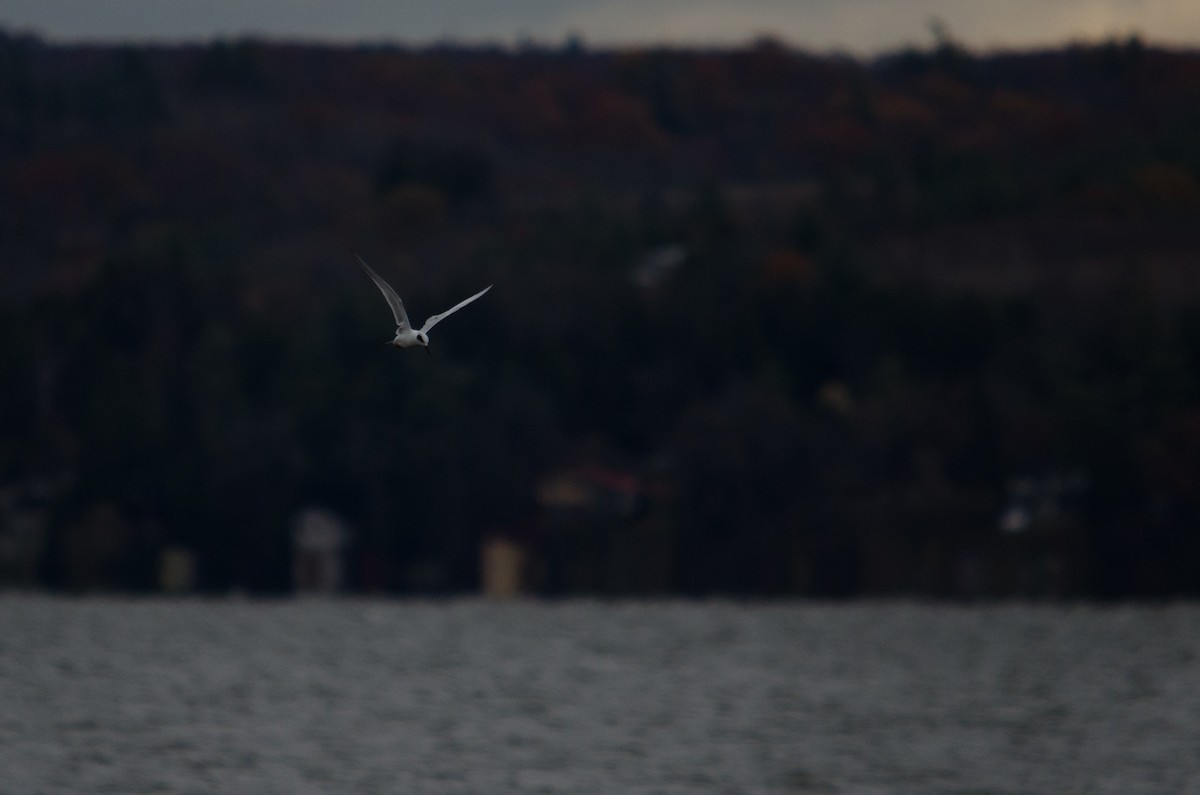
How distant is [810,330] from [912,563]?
71.3ft

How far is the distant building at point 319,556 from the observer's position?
3644 inches

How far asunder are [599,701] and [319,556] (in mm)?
44736

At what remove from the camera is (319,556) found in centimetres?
9294

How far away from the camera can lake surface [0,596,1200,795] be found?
37.3 meters

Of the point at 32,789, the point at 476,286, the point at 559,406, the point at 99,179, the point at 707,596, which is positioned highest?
the point at 99,179

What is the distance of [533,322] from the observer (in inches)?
4242

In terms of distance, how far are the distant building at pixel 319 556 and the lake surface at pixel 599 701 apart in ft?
38.7

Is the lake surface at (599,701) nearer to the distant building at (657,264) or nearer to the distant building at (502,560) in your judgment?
the distant building at (502,560)

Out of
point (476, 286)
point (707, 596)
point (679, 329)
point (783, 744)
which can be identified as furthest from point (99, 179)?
point (783, 744)

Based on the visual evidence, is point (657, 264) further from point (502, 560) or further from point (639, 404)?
point (502, 560)

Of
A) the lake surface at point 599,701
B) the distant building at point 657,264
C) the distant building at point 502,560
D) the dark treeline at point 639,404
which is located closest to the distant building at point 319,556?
the dark treeline at point 639,404

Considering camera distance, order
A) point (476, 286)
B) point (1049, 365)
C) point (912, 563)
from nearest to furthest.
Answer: point (912, 563) < point (1049, 365) < point (476, 286)

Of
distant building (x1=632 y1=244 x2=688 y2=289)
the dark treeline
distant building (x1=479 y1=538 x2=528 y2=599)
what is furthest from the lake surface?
distant building (x1=632 y1=244 x2=688 y2=289)

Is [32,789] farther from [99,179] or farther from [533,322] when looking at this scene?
[99,179]
